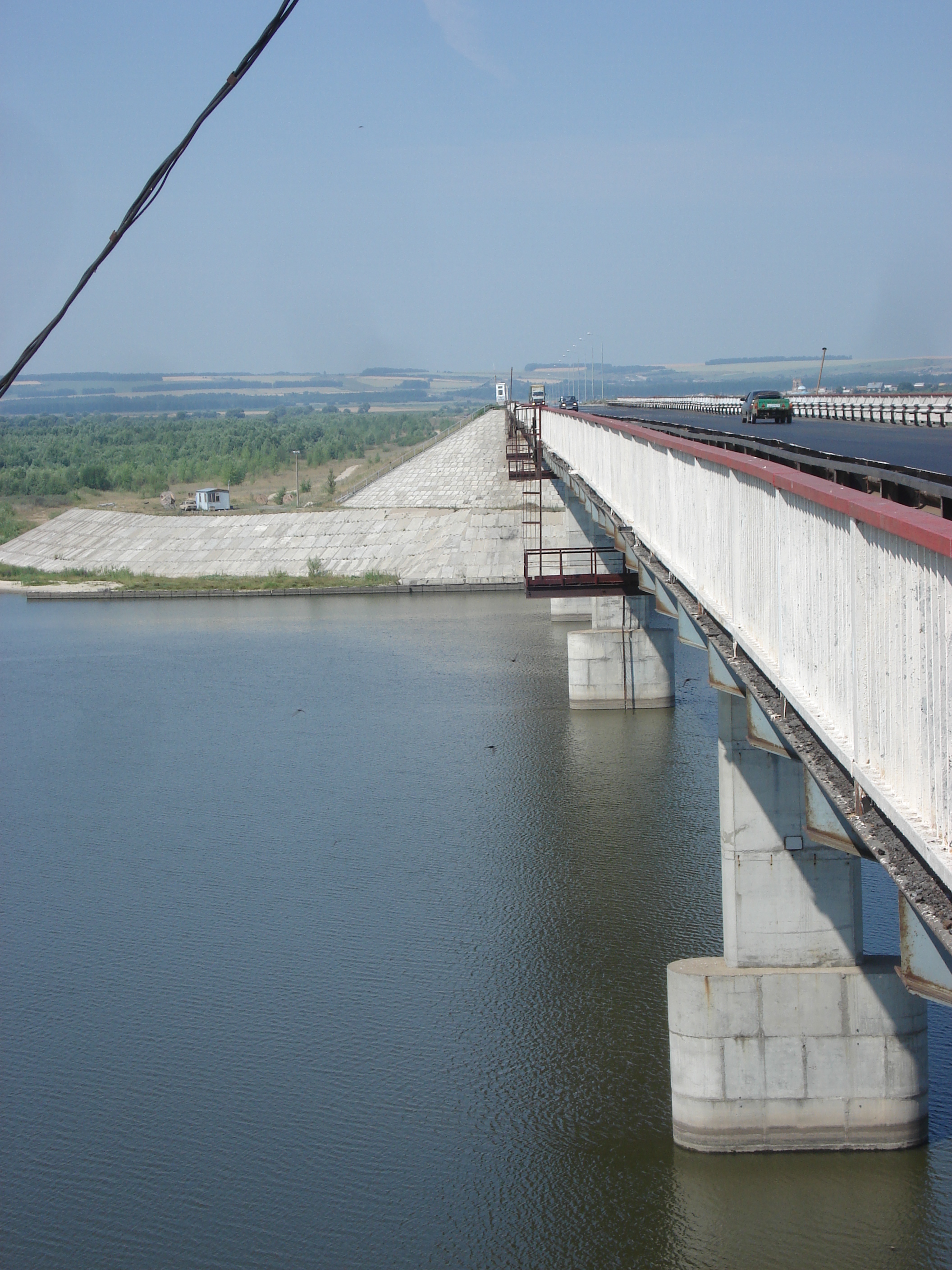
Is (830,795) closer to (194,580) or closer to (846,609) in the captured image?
(846,609)

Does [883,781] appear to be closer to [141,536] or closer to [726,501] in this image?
[726,501]

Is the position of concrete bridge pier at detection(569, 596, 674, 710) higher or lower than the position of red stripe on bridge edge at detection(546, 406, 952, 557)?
lower

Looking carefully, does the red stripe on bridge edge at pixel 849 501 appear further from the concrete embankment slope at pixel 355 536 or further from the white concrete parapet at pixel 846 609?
the concrete embankment slope at pixel 355 536

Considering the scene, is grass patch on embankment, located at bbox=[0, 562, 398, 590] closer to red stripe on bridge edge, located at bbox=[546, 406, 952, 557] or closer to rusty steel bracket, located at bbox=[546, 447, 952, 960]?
rusty steel bracket, located at bbox=[546, 447, 952, 960]

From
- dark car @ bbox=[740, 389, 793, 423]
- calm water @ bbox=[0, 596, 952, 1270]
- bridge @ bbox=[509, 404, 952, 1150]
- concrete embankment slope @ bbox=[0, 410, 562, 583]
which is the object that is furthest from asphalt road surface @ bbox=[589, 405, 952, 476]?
concrete embankment slope @ bbox=[0, 410, 562, 583]

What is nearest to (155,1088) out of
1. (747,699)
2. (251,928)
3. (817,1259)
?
(251,928)

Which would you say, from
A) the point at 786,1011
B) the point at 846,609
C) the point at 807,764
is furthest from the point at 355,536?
the point at 846,609
